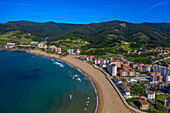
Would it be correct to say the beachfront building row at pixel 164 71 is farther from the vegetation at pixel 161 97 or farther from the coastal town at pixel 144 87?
the vegetation at pixel 161 97

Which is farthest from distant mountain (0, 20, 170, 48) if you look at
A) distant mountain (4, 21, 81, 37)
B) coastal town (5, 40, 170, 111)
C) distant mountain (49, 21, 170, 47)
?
coastal town (5, 40, 170, 111)

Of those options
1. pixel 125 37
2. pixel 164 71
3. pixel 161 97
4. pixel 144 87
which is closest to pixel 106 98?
pixel 144 87

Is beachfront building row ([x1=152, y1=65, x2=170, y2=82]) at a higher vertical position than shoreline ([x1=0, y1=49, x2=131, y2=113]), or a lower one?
higher

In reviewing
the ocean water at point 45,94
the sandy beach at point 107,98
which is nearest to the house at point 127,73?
the sandy beach at point 107,98

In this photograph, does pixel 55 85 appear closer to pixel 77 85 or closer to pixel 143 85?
pixel 77 85

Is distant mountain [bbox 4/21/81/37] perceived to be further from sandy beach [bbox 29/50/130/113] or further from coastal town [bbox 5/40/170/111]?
sandy beach [bbox 29/50/130/113]

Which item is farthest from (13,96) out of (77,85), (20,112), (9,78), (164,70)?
(164,70)

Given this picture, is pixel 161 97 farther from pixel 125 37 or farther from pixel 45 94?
pixel 125 37

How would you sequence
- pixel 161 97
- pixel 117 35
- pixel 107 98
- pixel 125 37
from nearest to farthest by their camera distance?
pixel 107 98
pixel 161 97
pixel 117 35
pixel 125 37

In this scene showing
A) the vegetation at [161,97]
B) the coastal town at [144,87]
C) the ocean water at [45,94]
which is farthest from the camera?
the vegetation at [161,97]

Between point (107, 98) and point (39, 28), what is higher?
point (39, 28)

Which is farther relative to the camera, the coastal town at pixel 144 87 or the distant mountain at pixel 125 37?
the distant mountain at pixel 125 37
